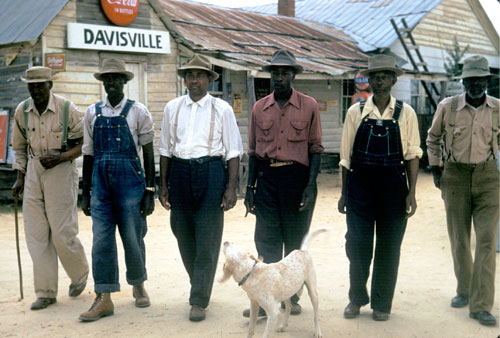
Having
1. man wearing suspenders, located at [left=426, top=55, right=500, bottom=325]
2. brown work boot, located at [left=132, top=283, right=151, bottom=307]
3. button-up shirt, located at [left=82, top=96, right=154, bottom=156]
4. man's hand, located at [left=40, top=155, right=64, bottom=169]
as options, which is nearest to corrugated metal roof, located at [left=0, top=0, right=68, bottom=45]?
man's hand, located at [left=40, top=155, right=64, bottom=169]

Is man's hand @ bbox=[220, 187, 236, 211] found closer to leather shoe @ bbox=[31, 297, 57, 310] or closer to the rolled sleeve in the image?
the rolled sleeve

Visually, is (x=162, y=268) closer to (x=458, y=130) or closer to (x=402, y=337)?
(x=402, y=337)

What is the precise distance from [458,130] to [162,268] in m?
3.56

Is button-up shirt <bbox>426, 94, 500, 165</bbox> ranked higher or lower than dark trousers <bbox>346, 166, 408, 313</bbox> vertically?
higher

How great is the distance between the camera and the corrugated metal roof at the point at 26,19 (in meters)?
11.1

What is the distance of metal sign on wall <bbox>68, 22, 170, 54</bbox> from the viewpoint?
11.4m

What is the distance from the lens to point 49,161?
512cm

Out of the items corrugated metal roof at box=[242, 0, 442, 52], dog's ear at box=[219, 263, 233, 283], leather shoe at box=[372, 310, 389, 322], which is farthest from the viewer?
corrugated metal roof at box=[242, 0, 442, 52]

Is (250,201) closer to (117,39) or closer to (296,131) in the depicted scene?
(296,131)

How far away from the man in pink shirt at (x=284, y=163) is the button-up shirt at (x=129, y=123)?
3.20 ft

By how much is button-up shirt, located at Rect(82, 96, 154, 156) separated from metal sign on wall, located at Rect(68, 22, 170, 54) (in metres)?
7.04

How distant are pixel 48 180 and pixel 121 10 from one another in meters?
7.62

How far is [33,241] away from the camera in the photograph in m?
5.19

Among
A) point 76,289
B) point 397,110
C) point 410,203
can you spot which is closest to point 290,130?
point 397,110
